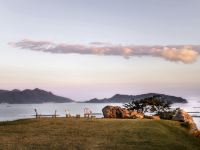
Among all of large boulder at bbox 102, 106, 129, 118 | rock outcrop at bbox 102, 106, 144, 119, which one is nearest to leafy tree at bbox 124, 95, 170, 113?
rock outcrop at bbox 102, 106, 144, 119

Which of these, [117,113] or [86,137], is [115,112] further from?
[86,137]

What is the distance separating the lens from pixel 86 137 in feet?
131

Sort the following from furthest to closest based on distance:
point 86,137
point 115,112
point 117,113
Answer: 1. point 115,112
2. point 117,113
3. point 86,137

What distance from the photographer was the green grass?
3553 centimetres

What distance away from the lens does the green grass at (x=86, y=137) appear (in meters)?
35.5

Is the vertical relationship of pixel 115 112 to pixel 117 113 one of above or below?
above

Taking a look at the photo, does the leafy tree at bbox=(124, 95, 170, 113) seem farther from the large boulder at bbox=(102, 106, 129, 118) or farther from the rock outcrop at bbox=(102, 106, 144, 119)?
the large boulder at bbox=(102, 106, 129, 118)

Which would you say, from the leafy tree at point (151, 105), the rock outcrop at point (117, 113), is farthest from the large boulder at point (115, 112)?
the leafy tree at point (151, 105)

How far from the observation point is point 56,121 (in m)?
55.8

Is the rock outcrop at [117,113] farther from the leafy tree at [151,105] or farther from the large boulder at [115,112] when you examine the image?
the leafy tree at [151,105]

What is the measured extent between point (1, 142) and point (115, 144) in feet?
34.9

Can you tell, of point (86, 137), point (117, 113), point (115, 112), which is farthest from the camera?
point (115, 112)

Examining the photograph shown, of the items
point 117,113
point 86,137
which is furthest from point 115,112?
point 86,137

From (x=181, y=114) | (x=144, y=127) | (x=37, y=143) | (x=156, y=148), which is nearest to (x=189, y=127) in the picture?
(x=181, y=114)
